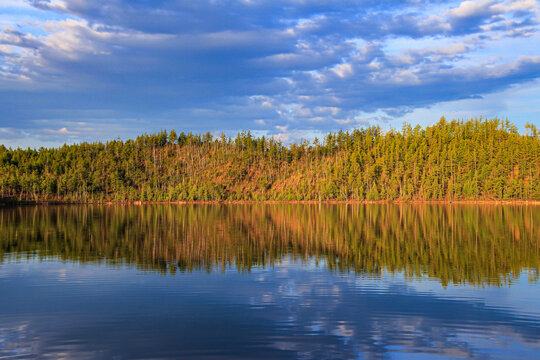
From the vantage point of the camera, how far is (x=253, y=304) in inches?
699

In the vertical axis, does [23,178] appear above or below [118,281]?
above

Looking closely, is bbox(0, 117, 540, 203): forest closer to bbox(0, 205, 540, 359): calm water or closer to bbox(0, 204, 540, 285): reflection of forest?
bbox(0, 204, 540, 285): reflection of forest

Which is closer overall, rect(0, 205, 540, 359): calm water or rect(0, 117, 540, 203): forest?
rect(0, 205, 540, 359): calm water

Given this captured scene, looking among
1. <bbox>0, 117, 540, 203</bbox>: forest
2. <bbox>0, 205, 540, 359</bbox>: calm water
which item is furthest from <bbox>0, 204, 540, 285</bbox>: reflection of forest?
<bbox>0, 117, 540, 203</bbox>: forest

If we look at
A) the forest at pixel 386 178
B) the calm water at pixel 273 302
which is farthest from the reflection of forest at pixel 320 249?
the forest at pixel 386 178

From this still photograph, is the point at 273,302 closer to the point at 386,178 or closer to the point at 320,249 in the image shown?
the point at 320,249

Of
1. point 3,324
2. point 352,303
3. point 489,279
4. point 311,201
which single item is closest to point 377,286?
point 352,303

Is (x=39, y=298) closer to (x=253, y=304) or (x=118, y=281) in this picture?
(x=118, y=281)

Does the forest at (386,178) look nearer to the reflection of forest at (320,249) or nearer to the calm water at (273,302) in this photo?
the reflection of forest at (320,249)

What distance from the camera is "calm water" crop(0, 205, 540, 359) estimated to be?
12930 millimetres

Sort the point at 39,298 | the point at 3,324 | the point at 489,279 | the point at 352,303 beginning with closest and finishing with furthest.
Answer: the point at 3,324, the point at 352,303, the point at 39,298, the point at 489,279

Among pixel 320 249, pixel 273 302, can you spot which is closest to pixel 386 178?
pixel 320 249

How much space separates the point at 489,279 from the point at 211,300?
51.3 ft

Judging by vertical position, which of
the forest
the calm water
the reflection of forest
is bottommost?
the calm water
